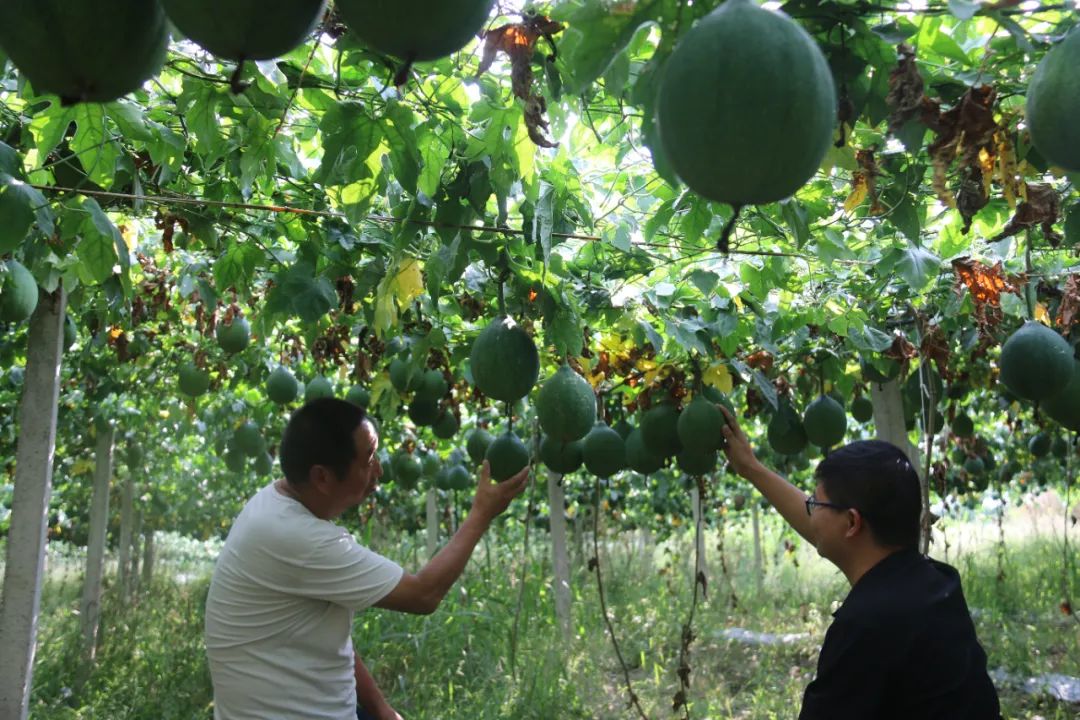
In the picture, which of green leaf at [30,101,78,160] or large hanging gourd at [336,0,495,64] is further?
green leaf at [30,101,78,160]

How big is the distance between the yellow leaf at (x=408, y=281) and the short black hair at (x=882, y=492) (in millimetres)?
1510

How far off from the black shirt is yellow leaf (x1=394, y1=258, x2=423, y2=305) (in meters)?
1.72

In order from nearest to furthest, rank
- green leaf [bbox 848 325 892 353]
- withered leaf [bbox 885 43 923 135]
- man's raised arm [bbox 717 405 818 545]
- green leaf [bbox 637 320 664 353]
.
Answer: withered leaf [bbox 885 43 923 135] → man's raised arm [bbox 717 405 818 545] → green leaf [bbox 637 320 664 353] → green leaf [bbox 848 325 892 353]

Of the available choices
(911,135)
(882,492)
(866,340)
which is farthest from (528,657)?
(911,135)

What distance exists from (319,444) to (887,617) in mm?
1643

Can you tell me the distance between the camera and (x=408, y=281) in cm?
316

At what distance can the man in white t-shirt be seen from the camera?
264cm

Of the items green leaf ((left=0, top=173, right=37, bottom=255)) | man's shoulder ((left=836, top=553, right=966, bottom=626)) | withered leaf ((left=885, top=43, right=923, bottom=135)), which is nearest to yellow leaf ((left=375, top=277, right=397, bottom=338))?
green leaf ((left=0, top=173, right=37, bottom=255))

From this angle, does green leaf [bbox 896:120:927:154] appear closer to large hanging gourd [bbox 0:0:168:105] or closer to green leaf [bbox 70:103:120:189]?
large hanging gourd [bbox 0:0:168:105]

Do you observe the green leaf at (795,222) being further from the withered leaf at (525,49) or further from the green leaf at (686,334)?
the green leaf at (686,334)

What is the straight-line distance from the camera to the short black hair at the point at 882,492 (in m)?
2.37

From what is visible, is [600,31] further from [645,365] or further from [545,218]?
[645,365]

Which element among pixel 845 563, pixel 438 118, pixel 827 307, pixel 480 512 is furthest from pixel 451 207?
pixel 827 307

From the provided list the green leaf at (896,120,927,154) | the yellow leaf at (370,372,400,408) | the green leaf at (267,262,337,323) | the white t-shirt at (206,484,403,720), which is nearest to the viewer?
the green leaf at (896,120,927,154)
